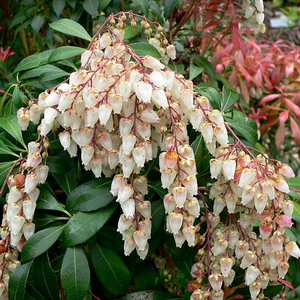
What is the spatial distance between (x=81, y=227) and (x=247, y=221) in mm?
433

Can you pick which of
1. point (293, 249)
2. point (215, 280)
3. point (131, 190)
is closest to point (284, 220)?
point (293, 249)

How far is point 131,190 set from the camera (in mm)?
1113

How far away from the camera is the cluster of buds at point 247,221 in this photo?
1.11 meters

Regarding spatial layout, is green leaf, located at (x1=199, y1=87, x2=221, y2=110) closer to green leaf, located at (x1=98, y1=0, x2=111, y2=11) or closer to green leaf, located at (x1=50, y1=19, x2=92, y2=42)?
green leaf, located at (x1=50, y1=19, x2=92, y2=42)

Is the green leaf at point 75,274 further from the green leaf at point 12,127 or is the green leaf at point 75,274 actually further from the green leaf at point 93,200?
the green leaf at point 12,127

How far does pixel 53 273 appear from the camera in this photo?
1272 millimetres

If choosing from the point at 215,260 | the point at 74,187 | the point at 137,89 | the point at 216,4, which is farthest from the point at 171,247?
the point at 216,4

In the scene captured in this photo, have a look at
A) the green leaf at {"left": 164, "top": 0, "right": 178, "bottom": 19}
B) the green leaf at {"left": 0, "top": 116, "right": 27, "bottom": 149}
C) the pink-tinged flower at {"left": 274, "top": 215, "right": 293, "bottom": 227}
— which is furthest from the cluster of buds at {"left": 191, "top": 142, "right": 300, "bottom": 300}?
the green leaf at {"left": 164, "top": 0, "right": 178, "bottom": 19}

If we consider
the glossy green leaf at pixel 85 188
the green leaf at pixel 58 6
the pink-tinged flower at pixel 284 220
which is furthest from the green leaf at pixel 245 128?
the green leaf at pixel 58 6

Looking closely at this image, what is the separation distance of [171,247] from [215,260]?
0.56 ft

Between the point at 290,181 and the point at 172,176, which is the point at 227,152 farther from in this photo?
the point at 290,181

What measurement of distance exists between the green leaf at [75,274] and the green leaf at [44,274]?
0.06m

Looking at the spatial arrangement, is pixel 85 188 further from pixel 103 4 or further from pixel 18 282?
pixel 103 4

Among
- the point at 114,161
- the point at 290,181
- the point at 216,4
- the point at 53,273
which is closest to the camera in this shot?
the point at 114,161
